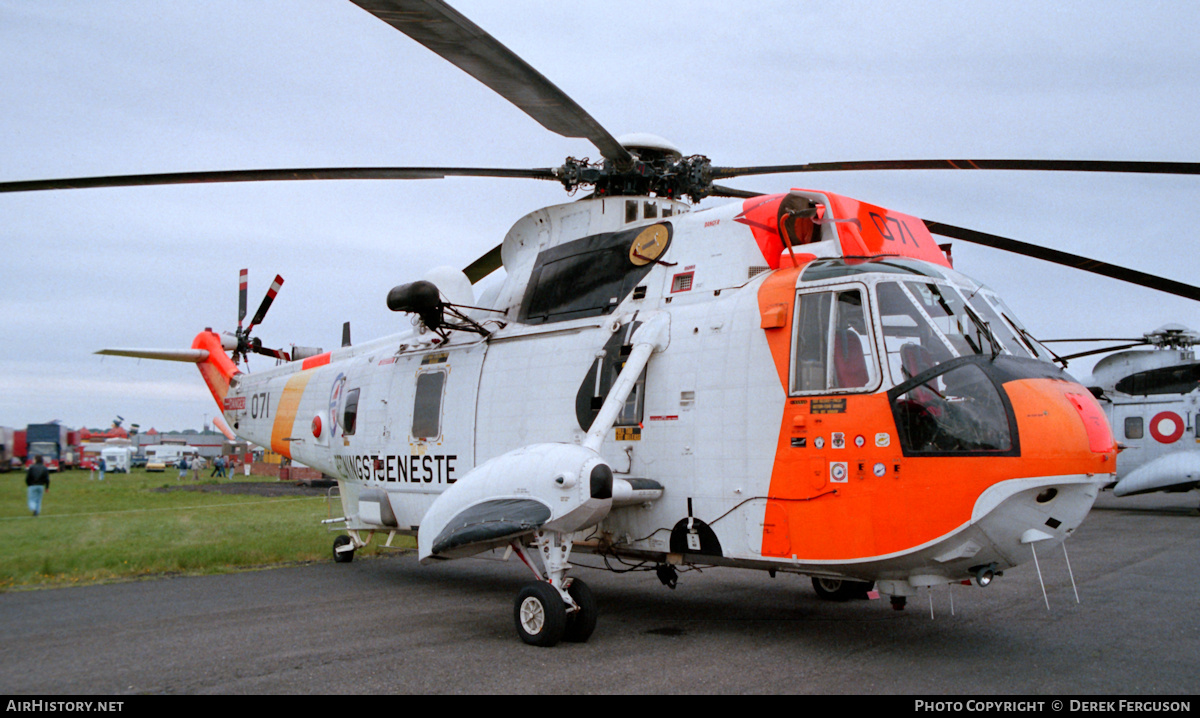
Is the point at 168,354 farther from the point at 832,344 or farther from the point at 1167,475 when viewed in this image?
the point at 1167,475

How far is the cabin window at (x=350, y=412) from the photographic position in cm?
1173

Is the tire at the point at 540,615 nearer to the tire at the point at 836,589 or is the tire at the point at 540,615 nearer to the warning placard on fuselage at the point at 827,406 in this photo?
the warning placard on fuselage at the point at 827,406

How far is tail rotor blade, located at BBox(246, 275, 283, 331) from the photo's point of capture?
14.9 m

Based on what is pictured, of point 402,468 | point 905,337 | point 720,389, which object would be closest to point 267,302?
point 402,468

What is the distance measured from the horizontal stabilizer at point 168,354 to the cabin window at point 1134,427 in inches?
897

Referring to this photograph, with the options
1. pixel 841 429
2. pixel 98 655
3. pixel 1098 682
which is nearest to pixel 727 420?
pixel 841 429

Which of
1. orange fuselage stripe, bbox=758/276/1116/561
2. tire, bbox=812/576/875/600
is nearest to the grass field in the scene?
tire, bbox=812/576/875/600

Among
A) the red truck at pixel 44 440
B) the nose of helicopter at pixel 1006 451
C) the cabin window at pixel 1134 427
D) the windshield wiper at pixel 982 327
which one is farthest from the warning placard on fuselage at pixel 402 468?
the cabin window at pixel 1134 427

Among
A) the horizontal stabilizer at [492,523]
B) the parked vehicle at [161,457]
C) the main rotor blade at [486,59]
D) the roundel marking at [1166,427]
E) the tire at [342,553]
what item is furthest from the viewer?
the parked vehicle at [161,457]

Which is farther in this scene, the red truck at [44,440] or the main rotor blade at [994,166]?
the red truck at [44,440]

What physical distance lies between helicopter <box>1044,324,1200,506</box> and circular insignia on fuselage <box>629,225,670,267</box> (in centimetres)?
1743

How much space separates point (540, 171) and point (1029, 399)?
541 centimetres

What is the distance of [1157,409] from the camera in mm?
21844
